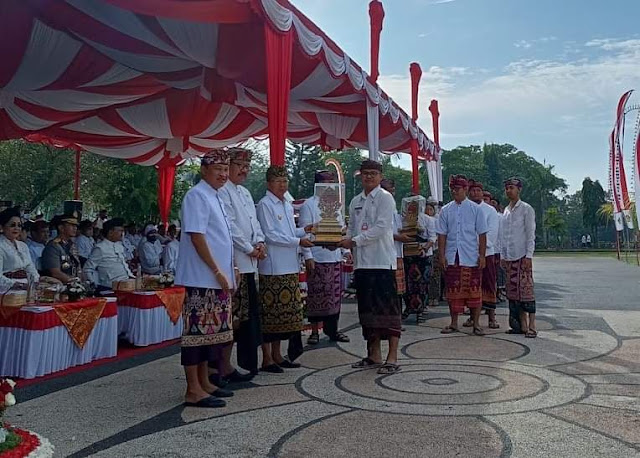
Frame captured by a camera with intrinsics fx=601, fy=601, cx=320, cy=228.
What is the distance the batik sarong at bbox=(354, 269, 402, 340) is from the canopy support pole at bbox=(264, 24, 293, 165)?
134 cm

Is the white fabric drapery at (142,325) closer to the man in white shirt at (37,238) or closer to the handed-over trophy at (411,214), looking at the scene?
the man in white shirt at (37,238)

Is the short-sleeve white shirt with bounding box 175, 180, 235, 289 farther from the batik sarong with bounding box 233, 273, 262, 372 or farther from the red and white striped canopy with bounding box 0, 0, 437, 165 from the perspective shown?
the red and white striped canopy with bounding box 0, 0, 437, 165

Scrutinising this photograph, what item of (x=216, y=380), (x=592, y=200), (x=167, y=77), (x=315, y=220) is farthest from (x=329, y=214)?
(x=592, y=200)

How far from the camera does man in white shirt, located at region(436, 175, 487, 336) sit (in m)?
6.38

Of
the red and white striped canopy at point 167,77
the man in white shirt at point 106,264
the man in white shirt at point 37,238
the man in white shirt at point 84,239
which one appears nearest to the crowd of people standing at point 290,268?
the red and white striped canopy at point 167,77

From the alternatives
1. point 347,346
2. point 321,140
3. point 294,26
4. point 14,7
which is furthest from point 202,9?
point 321,140

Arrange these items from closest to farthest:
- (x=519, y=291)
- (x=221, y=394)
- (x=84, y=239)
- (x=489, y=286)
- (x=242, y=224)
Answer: (x=221, y=394) < (x=242, y=224) < (x=519, y=291) < (x=489, y=286) < (x=84, y=239)

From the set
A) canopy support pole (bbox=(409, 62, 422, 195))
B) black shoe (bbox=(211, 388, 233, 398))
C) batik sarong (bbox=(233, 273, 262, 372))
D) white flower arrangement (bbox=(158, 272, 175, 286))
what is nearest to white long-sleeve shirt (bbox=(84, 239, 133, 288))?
white flower arrangement (bbox=(158, 272, 175, 286))

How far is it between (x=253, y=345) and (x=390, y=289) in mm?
1162

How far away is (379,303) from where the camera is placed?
4.74 meters

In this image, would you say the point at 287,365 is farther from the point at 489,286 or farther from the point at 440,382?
the point at 489,286

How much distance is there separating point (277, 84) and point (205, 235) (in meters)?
2.19

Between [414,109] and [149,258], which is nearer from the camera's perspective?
[149,258]

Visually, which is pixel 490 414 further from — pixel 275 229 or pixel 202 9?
pixel 202 9
